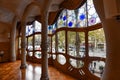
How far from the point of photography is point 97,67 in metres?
5.05

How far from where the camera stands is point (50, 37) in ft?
30.2

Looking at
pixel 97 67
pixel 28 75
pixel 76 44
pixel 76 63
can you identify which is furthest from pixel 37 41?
pixel 97 67

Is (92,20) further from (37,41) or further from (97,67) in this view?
(37,41)

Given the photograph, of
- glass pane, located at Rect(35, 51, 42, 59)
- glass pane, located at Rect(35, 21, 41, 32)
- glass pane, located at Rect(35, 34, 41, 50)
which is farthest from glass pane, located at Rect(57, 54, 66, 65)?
glass pane, located at Rect(35, 21, 41, 32)

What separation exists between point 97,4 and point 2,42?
34.3 feet

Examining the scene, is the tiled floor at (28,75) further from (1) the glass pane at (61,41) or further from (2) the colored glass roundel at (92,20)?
(2) the colored glass roundel at (92,20)

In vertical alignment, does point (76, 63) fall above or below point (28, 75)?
above

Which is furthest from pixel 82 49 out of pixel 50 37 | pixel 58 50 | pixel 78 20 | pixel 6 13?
pixel 6 13

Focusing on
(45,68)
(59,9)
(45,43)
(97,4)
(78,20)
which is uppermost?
(59,9)

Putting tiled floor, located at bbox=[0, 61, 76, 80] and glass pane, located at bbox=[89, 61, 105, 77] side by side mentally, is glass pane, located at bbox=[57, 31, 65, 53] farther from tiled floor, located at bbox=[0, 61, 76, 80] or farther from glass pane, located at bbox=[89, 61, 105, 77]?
glass pane, located at bbox=[89, 61, 105, 77]

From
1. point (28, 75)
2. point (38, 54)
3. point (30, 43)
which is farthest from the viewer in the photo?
point (30, 43)

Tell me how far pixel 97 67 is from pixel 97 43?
793mm

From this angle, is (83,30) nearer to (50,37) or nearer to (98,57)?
(98,57)

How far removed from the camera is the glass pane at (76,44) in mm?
5946
